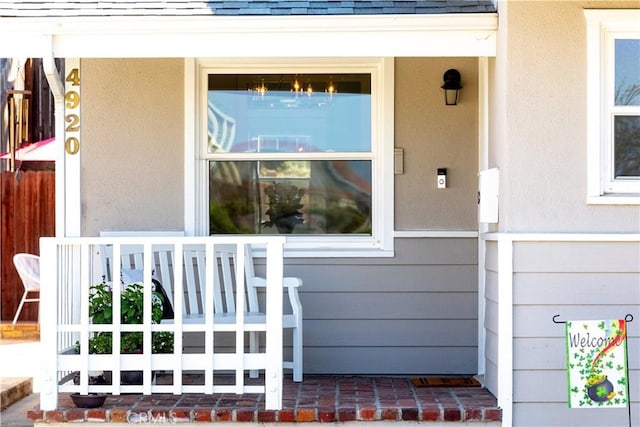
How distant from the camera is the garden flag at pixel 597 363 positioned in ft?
15.2

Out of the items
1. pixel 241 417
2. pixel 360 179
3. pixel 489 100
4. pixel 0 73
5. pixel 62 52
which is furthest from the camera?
pixel 0 73

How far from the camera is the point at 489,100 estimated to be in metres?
5.96

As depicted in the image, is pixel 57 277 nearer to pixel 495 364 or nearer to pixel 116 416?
pixel 116 416

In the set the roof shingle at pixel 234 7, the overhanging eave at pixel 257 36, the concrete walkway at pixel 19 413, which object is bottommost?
the concrete walkway at pixel 19 413

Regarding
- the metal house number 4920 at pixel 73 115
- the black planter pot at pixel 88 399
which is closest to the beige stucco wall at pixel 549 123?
the black planter pot at pixel 88 399

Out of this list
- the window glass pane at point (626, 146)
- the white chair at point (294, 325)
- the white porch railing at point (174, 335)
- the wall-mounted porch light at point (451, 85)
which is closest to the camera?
the white porch railing at point (174, 335)

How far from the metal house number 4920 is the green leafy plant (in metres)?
1.51

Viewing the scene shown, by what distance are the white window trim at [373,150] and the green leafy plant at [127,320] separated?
1.20 meters

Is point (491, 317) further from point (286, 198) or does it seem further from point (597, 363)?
point (286, 198)

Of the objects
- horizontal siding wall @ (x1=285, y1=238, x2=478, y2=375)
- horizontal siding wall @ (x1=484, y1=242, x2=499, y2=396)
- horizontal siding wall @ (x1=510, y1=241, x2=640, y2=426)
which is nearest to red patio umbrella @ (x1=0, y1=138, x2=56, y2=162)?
horizontal siding wall @ (x1=285, y1=238, x2=478, y2=375)

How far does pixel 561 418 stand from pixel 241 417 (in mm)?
1806

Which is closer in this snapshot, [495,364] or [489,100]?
[495,364]

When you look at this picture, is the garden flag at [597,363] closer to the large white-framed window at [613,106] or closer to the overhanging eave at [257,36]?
the large white-framed window at [613,106]

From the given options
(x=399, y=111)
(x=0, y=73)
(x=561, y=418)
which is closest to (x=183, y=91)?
(x=399, y=111)
